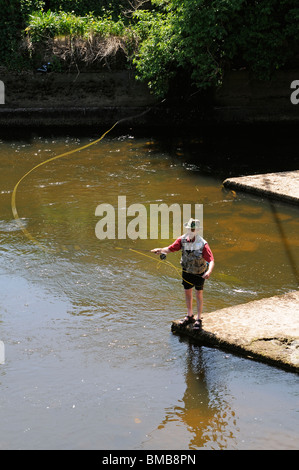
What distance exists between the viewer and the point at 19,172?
505 inches

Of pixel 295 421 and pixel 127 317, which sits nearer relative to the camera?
pixel 295 421

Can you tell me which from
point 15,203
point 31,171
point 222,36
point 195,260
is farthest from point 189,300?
point 222,36

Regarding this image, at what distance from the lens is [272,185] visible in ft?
35.9

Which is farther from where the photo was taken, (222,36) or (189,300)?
(222,36)

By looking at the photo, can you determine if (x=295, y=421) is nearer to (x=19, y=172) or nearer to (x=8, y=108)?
(x=19, y=172)

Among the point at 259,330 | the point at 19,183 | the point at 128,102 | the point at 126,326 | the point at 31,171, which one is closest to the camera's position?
the point at 259,330

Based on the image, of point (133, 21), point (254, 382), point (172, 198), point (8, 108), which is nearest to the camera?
point (254, 382)

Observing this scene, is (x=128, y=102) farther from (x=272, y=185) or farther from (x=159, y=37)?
(x=272, y=185)

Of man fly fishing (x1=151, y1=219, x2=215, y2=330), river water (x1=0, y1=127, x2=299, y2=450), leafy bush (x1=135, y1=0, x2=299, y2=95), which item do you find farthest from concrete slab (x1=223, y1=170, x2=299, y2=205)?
man fly fishing (x1=151, y1=219, x2=215, y2=330)

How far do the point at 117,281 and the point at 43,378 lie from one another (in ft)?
7.56

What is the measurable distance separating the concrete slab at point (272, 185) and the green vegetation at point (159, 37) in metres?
3.46

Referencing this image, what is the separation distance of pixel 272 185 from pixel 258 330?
17.0 feet
